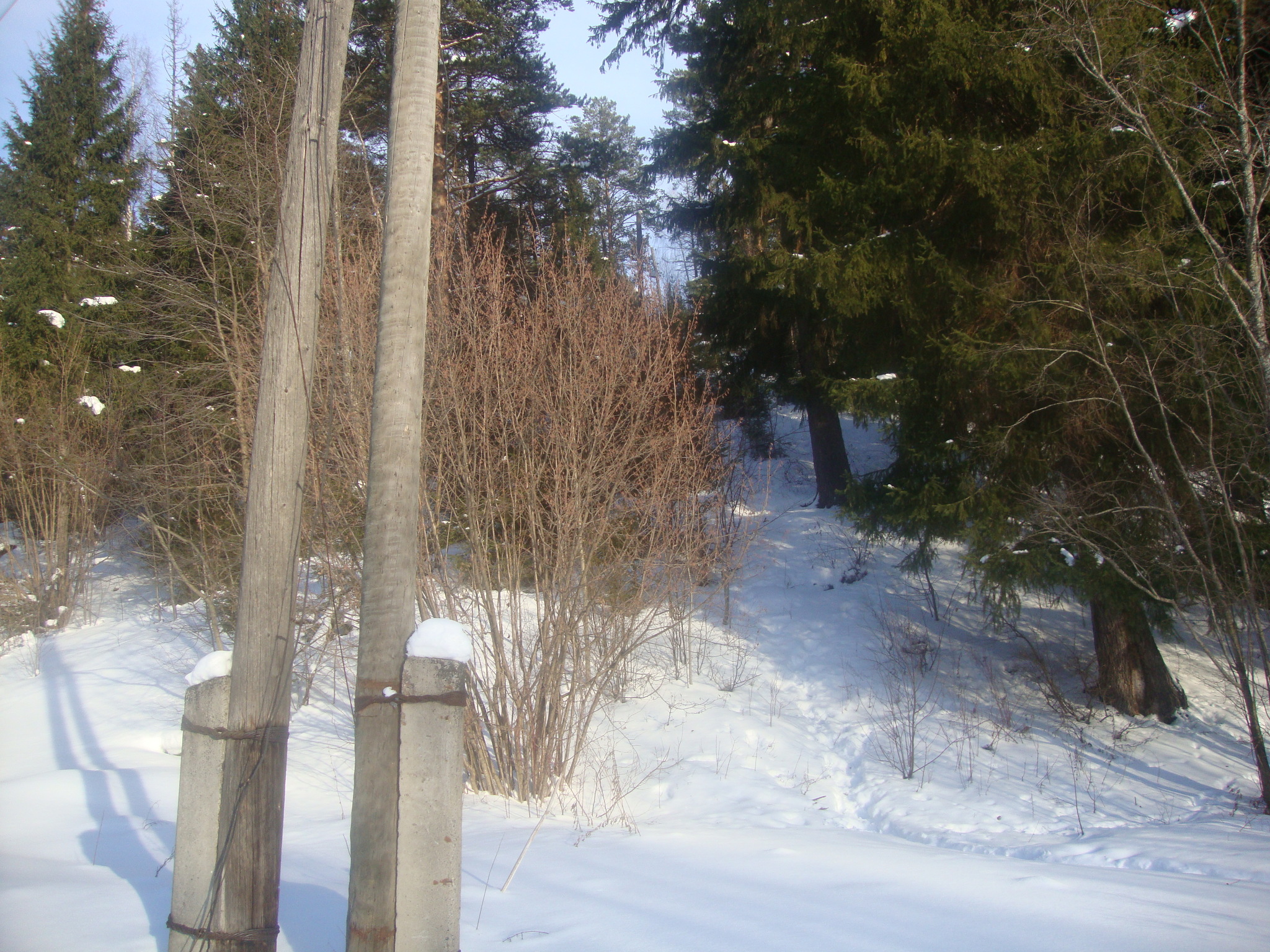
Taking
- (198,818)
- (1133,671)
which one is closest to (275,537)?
(198,818)

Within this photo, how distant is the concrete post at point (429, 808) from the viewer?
2525mm

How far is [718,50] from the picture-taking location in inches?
638

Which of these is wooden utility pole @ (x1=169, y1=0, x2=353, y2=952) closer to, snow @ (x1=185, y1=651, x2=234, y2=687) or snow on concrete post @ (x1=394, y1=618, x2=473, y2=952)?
snow @ (x1=185, y1=651, x2=234, y2=687)

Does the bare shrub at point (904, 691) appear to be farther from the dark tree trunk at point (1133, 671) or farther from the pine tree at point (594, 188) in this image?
the pine tree at point (594, 188)

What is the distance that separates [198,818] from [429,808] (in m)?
0.90

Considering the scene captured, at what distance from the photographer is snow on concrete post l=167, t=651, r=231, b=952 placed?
274 centimetres

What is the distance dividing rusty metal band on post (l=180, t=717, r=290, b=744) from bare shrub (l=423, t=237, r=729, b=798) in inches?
170

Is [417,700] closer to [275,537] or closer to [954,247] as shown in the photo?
[275,537]

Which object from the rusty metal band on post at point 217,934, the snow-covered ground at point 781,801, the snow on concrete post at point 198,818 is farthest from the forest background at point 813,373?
the rusty metal band on post at point 217,934

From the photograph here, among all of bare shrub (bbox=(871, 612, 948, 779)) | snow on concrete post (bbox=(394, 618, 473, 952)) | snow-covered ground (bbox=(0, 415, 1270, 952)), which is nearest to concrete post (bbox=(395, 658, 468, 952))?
snow on concrete post (bbox=(394, 618, 473, 952))

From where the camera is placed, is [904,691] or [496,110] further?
[496,110]

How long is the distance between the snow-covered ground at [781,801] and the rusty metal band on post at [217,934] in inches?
23.3

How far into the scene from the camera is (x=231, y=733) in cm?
281

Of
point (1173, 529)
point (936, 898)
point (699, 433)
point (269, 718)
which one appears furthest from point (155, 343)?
point (1173, 529)
